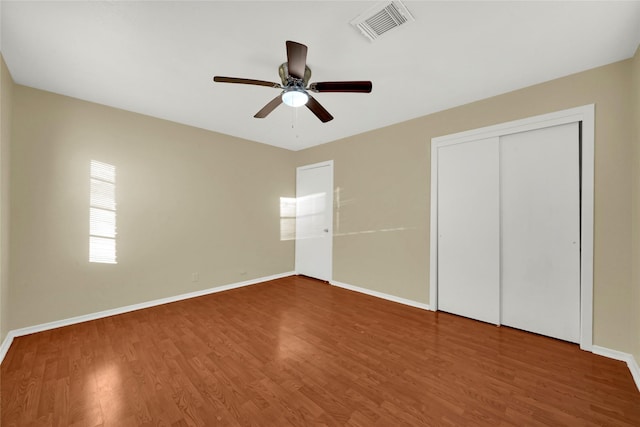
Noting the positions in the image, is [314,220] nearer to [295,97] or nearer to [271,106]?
[271,106]

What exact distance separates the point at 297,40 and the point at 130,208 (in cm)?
288

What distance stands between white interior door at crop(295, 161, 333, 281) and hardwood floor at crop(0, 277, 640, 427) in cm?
170

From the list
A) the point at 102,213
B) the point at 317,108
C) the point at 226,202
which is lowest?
the point at 102,213

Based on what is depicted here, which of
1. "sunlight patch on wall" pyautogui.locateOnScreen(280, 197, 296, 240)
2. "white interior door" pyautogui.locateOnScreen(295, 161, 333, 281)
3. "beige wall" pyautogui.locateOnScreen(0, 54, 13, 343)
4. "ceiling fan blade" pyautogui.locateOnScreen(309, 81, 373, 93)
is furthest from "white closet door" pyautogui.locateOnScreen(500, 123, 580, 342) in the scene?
"beige wall" pyautogui.locateOnScreen(0, 54, 13, 343)

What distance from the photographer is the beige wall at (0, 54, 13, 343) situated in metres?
2.16

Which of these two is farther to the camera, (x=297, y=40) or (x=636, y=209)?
(x=636, y=209)

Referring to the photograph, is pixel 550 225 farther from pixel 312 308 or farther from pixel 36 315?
pixel 36 315

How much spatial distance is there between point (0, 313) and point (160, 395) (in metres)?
1.80

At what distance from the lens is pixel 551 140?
2.47 meters

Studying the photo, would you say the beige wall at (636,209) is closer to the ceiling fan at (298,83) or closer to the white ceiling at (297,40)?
the white ceiling at (297,40)

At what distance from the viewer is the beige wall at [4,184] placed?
2156mm

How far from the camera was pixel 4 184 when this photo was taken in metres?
2.29

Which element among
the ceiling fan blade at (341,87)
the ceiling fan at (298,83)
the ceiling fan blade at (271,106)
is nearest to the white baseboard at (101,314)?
the ceiling fan blade at (271,106)

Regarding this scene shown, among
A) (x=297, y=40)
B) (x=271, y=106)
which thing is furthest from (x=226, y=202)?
(x=297, y=40)
